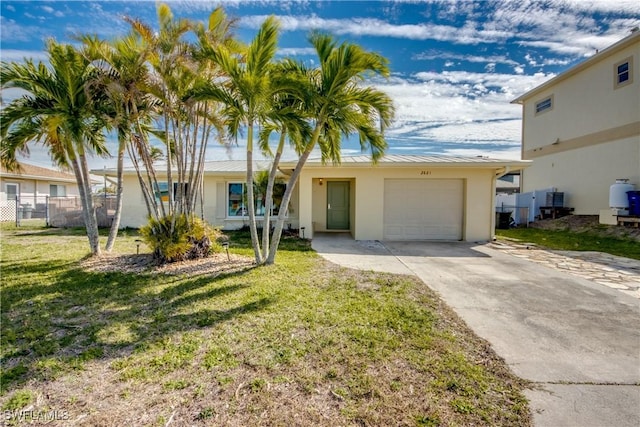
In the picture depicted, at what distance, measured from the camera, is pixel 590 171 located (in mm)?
15133

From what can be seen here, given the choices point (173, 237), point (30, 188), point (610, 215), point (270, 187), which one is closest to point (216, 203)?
point (173, 237)

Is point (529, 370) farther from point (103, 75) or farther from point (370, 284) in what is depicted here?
point (103, 75)

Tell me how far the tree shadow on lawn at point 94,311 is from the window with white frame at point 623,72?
58.0ft

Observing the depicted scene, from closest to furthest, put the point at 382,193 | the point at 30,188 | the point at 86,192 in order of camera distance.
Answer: the point at 86,192, the point at 382,193, the point at 30,188

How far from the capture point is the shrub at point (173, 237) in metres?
6.94

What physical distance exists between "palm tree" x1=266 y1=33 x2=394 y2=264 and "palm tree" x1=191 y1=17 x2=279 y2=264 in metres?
0.71

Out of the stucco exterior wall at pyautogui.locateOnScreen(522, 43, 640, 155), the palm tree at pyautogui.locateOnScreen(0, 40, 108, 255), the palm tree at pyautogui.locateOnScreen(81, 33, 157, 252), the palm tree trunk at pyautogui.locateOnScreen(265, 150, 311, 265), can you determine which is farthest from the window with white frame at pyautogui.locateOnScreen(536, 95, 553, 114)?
the palm tree at pyautogui.locateOnScreen(0, 40, 108, 255)

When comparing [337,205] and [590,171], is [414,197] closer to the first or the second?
[337,205]

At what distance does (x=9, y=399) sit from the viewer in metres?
2.63

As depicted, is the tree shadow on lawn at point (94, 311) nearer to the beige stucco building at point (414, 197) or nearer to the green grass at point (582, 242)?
the beige stucco building at point (414, 197)

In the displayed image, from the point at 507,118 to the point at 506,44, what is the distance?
10394mm

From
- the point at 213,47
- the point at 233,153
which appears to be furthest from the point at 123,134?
the point at 213,47

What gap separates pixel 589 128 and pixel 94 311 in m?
20.5

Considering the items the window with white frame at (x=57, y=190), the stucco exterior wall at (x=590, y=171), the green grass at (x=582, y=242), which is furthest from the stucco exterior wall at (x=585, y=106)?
the window with white frame at (x=57, y=190)
